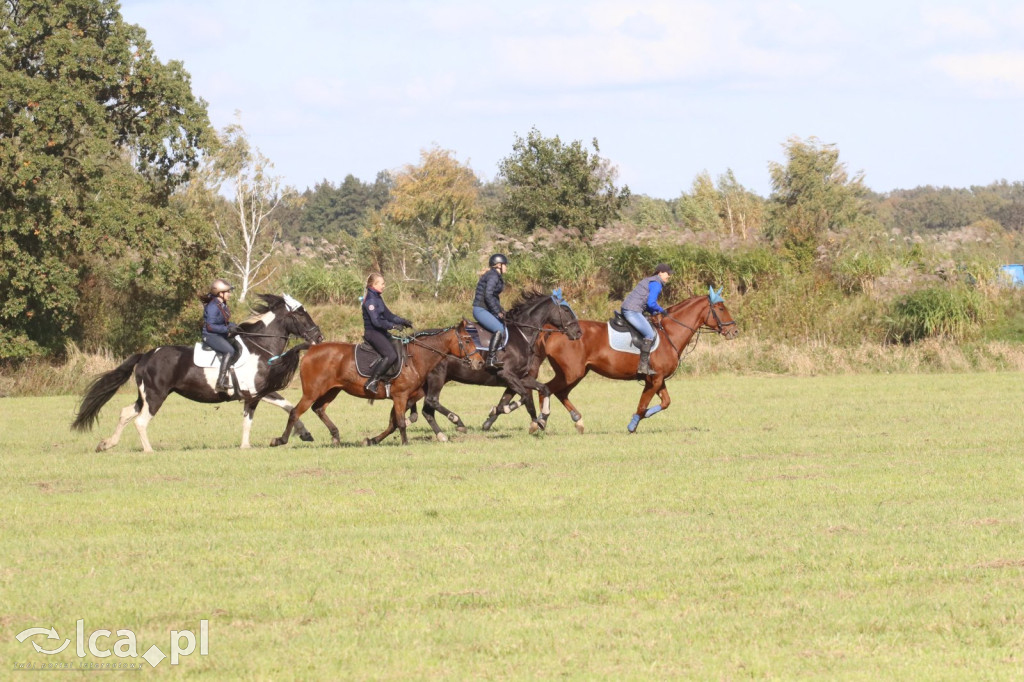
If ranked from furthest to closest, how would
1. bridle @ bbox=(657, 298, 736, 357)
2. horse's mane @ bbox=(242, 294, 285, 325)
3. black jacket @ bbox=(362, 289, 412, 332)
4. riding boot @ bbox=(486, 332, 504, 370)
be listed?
bridle @ bbox=(657, 298, 736, 357) → horse's mane @ bbox=(242, 294, 285, 325) → riding boot @ bbox=(486, 332, 504, 370) → black jacket @ bbox=(362, 289, 412, 332)

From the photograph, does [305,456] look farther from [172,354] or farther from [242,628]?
[242,628]

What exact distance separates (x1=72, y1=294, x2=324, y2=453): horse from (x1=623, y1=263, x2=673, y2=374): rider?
16.1ft

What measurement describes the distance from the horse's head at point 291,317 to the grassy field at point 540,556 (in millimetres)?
1555

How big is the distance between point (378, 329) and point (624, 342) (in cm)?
406

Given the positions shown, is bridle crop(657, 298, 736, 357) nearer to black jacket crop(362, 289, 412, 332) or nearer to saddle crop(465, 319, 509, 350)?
saddle crop(465, 319, 509, 350)

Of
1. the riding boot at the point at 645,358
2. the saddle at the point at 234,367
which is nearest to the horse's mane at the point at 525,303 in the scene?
the riding boot at the point at 645,358

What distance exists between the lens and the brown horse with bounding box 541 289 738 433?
19312mm

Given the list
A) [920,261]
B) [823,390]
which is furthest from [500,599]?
[920,261]

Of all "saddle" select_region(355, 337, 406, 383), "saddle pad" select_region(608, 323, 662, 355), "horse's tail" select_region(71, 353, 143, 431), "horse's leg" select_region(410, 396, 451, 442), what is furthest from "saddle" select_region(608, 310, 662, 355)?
"horse's tail" select_region(71, 353, 143, 431)

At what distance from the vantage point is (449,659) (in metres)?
7.05

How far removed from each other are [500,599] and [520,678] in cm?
159

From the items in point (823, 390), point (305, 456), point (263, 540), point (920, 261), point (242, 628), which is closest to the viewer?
point (242, 628)

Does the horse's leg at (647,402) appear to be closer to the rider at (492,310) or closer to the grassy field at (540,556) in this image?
the grassy field at (540,556)

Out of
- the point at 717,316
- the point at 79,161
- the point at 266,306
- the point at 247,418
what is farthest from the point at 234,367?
the point at 79,161
